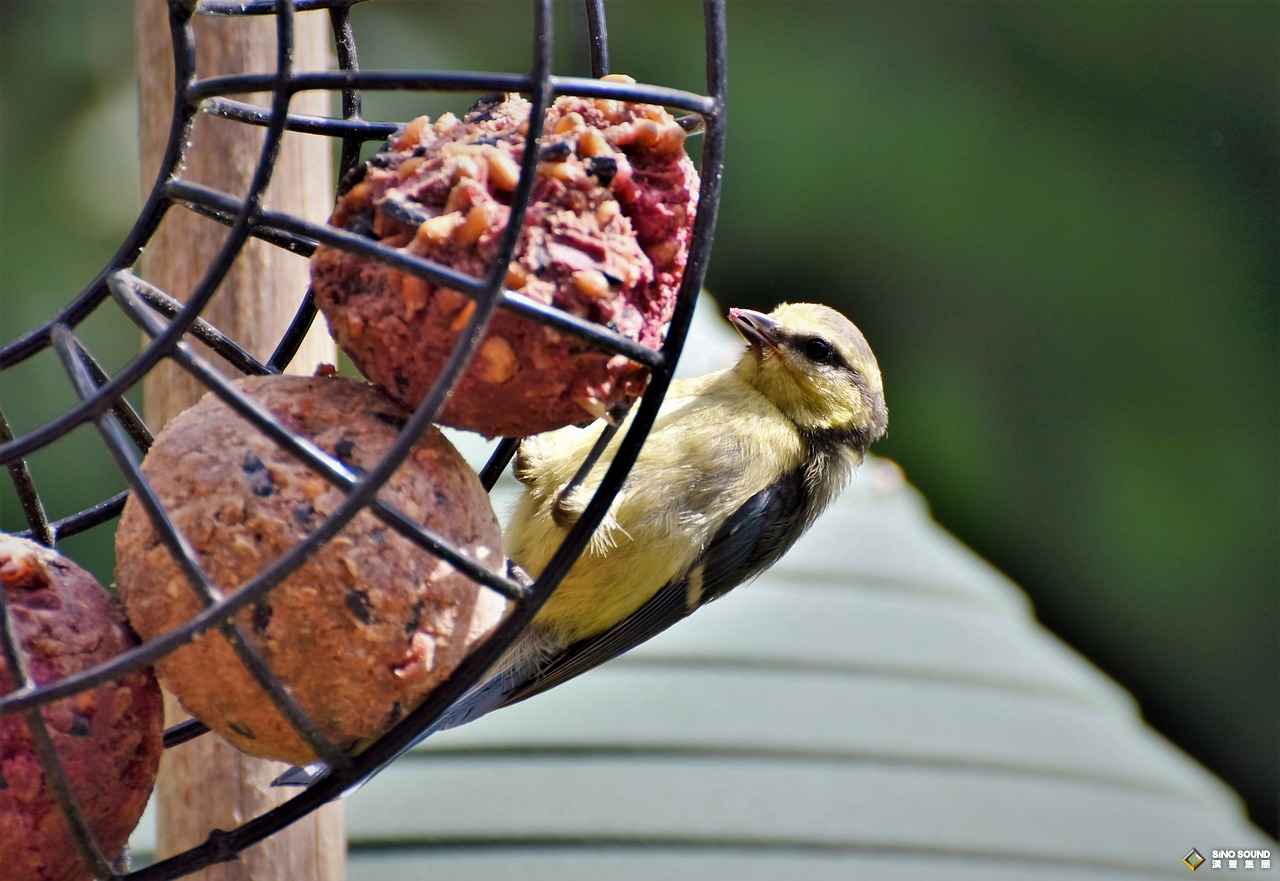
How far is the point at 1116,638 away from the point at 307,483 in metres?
6.82

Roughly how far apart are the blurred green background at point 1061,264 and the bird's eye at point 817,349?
4.47m

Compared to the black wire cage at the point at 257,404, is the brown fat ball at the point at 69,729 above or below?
below

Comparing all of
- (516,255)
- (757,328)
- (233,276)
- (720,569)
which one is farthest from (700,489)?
(516,255)

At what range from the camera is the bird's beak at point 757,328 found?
2.33m

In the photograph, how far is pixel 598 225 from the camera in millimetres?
1127

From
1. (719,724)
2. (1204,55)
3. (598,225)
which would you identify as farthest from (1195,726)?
(598,225)

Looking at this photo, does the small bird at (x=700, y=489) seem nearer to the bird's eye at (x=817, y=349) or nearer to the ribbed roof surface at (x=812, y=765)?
the bird's eye at (x=817, y=349)

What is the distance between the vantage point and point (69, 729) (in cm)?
110

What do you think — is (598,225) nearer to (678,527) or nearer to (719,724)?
(678,527)

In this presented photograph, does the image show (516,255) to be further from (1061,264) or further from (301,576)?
(1061,264)

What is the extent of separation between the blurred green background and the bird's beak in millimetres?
4473

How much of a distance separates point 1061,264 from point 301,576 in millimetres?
6565

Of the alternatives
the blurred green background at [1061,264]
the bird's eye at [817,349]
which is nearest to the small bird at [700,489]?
the bird's eye at [817,349]

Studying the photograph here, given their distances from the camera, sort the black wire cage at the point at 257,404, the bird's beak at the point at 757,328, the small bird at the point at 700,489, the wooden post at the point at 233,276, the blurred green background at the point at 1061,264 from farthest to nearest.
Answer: the blurred green background at the point at 1061,264
the bird's beak at the point at 757,328
the small bird at the point at 700,489
the wooden post at the point at 233,276
the black wire cage at the point at 257,404
